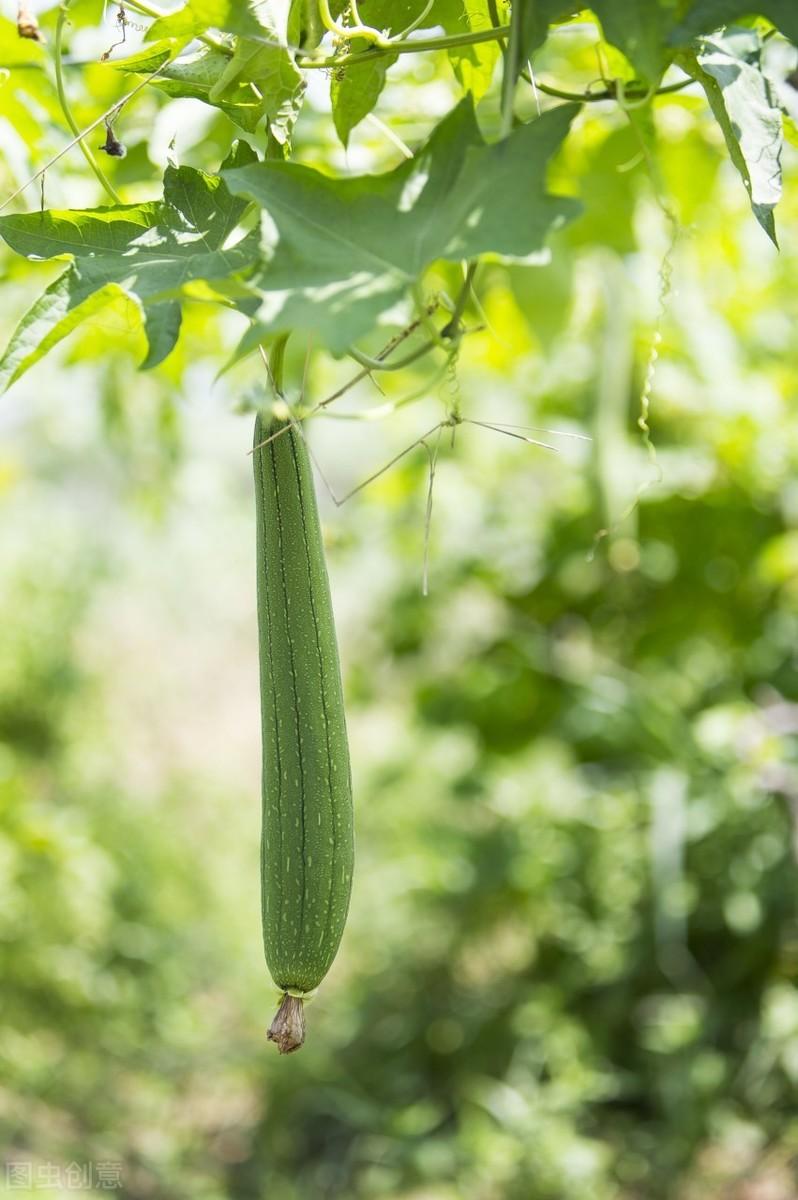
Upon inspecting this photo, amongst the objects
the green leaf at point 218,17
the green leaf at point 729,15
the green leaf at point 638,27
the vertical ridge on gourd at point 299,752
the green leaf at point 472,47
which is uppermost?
the green leaf at point 472,47

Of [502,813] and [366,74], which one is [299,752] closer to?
[366,74]

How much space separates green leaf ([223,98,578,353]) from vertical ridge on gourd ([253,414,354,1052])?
0.12 metres

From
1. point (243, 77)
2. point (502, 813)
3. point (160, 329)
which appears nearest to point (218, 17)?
point (243, 77)

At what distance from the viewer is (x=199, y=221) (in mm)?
506

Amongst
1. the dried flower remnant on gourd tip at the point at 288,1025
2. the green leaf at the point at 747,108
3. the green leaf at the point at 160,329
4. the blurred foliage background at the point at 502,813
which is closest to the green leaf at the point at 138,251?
the green leaf at the point at 160,329

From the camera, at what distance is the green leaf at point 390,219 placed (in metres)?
0.41

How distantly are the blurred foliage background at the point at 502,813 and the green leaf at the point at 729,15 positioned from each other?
708 mm

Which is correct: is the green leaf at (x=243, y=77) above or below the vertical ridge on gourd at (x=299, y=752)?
above

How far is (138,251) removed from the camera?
50 cm

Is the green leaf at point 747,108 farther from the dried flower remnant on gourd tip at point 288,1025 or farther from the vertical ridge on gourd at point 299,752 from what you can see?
the dried flower remnant on gourd tip at point 288,1025

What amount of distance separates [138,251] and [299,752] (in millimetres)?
242

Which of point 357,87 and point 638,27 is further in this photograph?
point 357,87

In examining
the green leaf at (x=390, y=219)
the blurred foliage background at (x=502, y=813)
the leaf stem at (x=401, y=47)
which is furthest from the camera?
the blurred foliage background at (x=502, y=813)

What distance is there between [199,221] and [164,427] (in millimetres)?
1236
